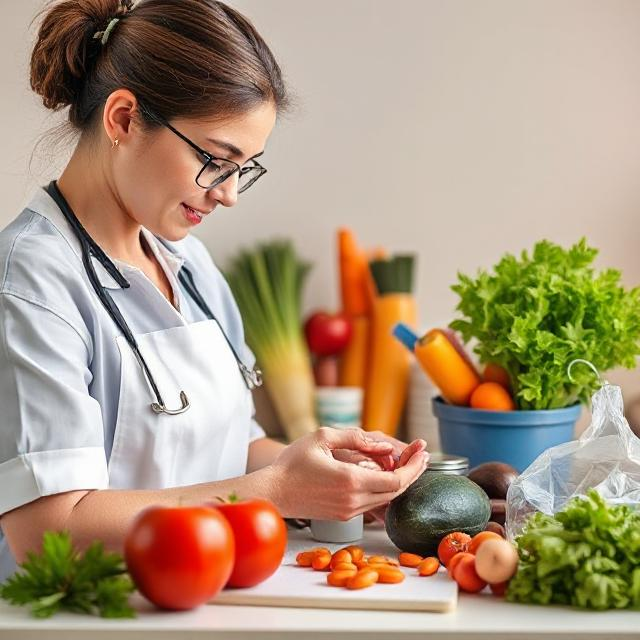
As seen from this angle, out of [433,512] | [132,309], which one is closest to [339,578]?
[433,512]

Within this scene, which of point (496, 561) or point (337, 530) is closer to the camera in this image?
point (496, 561)

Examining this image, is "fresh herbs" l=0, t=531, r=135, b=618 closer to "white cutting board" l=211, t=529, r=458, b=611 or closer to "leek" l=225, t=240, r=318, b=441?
"white cutting board" l=211, t=529, r=458, b=611

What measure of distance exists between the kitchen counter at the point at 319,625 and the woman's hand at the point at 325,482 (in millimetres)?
250

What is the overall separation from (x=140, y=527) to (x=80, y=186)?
0.72 m

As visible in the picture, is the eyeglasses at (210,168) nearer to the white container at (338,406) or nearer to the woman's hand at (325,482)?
the woman's hand at (325,482)

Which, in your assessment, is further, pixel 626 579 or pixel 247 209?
pixel 247 209

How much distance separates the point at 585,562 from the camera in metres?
1.15

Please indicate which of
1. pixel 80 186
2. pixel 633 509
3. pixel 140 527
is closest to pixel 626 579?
pixel 633 509

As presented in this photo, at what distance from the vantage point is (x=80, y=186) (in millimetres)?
1634

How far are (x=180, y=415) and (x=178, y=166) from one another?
0.39 m

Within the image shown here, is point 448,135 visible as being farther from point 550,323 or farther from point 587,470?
point 587,470

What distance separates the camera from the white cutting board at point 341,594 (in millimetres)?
1169

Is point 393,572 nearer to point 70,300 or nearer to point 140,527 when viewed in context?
point 140,527

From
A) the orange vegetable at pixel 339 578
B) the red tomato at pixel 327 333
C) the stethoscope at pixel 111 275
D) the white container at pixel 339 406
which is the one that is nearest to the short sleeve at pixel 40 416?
the stethoscope at pixel 111 275
